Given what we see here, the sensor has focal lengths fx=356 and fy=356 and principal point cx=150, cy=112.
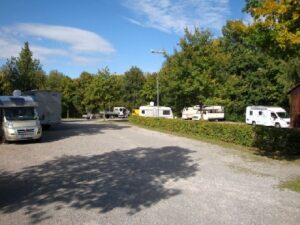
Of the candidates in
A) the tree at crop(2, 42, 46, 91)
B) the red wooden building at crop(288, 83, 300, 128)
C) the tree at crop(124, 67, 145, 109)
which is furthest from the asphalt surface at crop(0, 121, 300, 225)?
the tree at crop(124, 67, 145, 109)

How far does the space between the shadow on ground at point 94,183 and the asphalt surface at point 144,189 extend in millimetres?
21

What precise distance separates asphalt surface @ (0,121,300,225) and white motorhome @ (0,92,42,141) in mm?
3543

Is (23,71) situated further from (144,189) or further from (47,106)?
(144,189)

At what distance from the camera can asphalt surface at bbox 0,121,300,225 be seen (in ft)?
21.8

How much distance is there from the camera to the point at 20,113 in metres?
19.7

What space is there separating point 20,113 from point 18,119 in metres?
0.50

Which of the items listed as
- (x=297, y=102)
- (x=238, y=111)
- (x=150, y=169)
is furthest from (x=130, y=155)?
(x=238, y=111)

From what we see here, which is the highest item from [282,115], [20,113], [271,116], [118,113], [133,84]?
[133,84]

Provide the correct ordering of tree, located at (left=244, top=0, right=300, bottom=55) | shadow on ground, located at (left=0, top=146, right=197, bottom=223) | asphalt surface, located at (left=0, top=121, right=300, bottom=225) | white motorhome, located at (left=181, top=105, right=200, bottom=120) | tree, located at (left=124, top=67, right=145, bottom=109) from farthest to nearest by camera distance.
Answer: tree, located at (left=124, top=67, right=145, bottom=109), white motorhome, located at (left=181, top=105, right=200, bottom=120), tree, located at (left=244, top=0, right=300, bottom=55), shadow on ground, located at (left=0, top=146, right=197, bottom=223), asphalt surface, located at (left=0, top=121, right=300, bottom=225)

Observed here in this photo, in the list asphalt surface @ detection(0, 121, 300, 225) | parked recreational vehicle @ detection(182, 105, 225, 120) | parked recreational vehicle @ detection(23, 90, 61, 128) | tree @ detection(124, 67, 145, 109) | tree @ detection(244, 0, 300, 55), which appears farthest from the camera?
tree @ detection(124, 67, 145, 109)

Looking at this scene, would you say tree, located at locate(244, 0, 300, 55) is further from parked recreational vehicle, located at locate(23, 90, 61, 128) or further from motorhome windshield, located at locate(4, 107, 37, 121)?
parked recreational vehicle, located at locate(23, 90, 61, 128)

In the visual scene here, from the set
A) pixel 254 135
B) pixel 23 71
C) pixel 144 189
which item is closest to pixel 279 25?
pixel 144 189

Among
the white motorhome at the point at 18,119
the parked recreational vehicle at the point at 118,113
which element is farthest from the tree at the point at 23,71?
the white motorhome at the point at 18,119

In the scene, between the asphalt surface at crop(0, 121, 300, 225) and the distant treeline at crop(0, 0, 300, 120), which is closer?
the asphalt surface at crop(0, 121, 300, 225)
